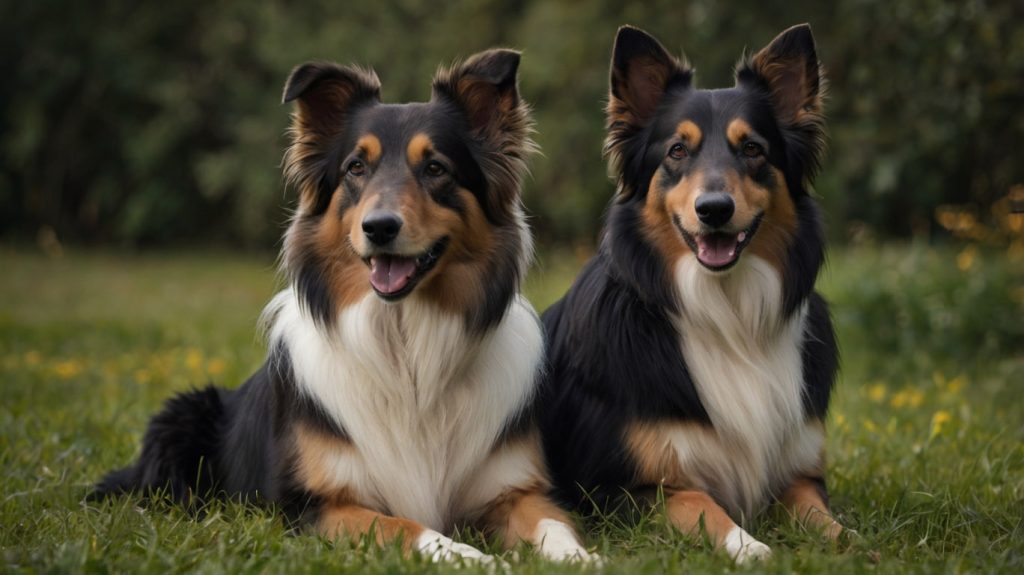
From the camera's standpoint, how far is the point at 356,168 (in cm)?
440

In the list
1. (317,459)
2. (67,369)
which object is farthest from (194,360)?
(317,459)

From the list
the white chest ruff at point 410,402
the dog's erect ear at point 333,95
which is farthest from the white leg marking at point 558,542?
the dog's erect ear at point 333,95

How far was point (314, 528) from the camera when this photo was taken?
13.7 ft

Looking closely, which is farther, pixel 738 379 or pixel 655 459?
pixel 738 379

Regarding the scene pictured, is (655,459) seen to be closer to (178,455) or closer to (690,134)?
(690,134)

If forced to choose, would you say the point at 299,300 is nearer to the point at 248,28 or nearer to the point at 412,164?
the point at 412,164

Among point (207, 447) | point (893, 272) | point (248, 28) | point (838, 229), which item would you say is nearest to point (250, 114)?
point (248, 28)

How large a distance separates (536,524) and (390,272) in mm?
1155

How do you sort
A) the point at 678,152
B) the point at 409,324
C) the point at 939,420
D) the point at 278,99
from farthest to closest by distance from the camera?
the point at 278,99 < the point at 939,420 < the point at 678,152 < the point at 409,324

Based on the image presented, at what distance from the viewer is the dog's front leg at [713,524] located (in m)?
3.87

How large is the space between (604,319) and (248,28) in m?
18.9

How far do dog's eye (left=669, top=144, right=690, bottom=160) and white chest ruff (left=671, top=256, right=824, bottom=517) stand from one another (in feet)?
1.46

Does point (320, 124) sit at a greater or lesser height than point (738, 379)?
greater

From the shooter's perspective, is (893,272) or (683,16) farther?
(683,16)
